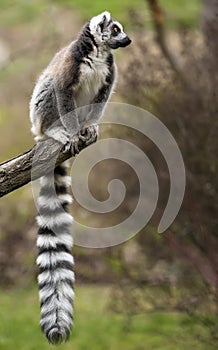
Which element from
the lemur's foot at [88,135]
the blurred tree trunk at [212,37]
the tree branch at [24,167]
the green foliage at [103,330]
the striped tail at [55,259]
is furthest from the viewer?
the green foliage at [103,330]

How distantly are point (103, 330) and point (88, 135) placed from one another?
146 inches

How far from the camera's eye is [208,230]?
23.4ft

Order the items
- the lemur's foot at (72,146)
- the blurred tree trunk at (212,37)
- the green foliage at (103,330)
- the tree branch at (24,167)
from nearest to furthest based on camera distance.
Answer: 1. the tree branch at (24,167)
2. the lemur's foot at (72,146)
3. the blurred tree trunk at (212,37)
4. the green foliage at (103,330)

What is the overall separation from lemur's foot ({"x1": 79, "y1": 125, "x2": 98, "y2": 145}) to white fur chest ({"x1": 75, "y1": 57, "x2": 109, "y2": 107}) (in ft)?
1.29

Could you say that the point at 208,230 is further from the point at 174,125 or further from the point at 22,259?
the point at 22,259

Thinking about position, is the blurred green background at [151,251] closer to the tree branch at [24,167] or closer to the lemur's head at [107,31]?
the lemur's head at [107,31]

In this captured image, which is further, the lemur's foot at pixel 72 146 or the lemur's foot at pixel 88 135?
the lemur's foot at pixel 88 135

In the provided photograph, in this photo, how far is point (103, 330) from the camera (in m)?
8.21

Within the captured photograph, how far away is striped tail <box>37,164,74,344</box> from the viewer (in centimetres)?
437

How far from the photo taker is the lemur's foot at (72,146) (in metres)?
4.73

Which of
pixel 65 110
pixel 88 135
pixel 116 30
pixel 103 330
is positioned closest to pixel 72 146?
pixel 88 135

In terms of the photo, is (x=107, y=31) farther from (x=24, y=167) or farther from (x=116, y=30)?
(x=24, y=167)

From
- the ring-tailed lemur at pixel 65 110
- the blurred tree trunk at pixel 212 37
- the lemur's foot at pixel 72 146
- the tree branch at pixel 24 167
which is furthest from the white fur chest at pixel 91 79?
the blurred tree trunk at pixel 212 37

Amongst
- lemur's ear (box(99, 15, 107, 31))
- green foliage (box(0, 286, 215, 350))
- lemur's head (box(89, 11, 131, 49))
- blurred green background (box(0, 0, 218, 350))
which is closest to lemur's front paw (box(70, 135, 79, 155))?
lemur's head (box(89, 11, 131, 49))
